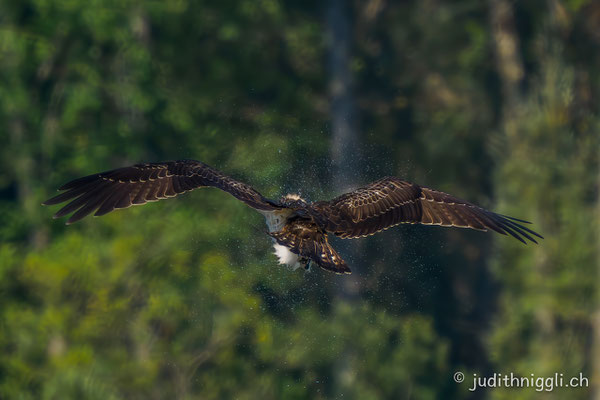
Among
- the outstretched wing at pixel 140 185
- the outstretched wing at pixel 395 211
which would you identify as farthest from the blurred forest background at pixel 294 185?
the outstretched wing at pixel 140 185

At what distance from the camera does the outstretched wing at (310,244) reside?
11000 millimetres

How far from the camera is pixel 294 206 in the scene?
11.6 meters

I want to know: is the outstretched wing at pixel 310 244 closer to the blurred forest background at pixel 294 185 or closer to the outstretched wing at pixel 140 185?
the outstretched wing at pixel 140 185

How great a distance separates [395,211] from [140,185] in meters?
2.43

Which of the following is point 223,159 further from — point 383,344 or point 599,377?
point 599,377

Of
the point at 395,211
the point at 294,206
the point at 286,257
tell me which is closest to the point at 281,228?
the point at 294,206

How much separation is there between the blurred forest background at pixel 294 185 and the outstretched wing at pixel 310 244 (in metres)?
3.52

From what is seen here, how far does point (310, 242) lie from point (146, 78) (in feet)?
38.3

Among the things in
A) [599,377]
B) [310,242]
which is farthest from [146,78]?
[310,242]

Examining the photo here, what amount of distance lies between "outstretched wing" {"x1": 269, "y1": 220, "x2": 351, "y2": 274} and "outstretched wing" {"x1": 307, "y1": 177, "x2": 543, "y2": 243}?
0.17 meters

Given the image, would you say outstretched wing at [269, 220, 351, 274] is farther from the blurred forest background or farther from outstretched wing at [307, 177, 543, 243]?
the blurred forest background

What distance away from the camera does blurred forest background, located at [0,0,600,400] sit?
17.3 meters

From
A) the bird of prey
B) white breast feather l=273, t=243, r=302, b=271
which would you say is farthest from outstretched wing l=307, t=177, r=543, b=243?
white breast feather l=273, t=243, r=302, b=271

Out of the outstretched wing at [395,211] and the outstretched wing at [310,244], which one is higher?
the outstretched wing at [395,211]
